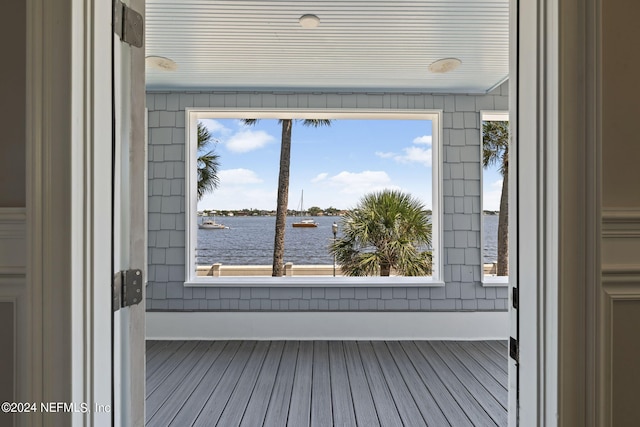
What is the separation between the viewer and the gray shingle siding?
11.5 ft

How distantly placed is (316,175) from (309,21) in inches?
305

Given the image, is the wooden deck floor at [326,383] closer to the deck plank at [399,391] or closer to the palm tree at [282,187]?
the deck plank at [399,391]

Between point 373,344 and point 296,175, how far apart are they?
747 cm

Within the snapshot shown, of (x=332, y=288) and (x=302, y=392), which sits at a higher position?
(x=332, y=288)

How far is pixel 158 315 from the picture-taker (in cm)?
352

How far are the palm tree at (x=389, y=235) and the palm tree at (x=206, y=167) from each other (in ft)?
6.20

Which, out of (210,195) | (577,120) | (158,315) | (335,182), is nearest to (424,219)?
(210,195)

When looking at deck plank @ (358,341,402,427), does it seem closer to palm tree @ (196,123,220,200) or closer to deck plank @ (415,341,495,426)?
deck plank @ (415,341,495,426)

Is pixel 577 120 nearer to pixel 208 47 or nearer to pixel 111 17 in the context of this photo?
pixel 111 17

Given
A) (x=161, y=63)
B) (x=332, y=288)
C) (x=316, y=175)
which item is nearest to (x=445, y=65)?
(x=332, y=288)

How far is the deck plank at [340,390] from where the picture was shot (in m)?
2.13

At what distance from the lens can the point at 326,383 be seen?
2570 mm

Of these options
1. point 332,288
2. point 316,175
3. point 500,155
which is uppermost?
point 316,175

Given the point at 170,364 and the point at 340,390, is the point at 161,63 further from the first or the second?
the point at 340,390
